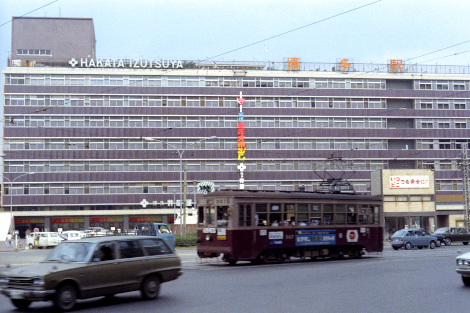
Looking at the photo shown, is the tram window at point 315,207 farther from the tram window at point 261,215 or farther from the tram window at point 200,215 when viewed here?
the tram window at point 200,215

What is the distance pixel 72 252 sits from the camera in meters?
13.1

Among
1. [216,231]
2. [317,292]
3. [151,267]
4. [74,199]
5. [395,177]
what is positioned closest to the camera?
[151,267]

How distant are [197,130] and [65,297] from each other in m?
69.2

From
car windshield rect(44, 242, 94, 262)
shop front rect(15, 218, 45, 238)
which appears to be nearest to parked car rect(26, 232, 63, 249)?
shop front rect(15, 218, 45, 238)

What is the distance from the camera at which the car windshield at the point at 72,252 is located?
12.9 metres

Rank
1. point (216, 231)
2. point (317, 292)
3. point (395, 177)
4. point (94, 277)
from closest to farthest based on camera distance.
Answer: point (94, 277) → point (317, 292) → point (216, 231) → point (395, 177)

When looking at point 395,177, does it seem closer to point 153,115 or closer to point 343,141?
point 343,141

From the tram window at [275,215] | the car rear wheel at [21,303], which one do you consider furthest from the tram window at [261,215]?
the car rear wheel at [21,303]

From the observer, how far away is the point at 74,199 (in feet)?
260

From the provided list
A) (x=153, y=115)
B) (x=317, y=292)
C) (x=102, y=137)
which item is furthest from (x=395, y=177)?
(x=317, y=292)

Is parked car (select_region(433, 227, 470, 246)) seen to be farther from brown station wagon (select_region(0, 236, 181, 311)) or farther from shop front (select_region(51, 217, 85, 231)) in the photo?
shop front (select_region(51, 217, 85, 231))

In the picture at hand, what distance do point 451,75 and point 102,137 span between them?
46.9 metres

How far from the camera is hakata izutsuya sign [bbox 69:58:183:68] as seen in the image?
80.6m

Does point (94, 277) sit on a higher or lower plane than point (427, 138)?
lower
